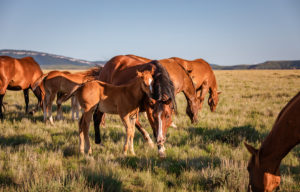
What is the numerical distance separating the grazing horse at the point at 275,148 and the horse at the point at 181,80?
4.17m

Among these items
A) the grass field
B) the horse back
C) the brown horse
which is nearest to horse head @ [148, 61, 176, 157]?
the brown horse

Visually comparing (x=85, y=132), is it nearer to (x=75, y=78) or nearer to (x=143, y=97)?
(x=143, y=97)

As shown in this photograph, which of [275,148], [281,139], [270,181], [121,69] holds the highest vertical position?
[121,69]

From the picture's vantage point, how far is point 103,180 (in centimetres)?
320

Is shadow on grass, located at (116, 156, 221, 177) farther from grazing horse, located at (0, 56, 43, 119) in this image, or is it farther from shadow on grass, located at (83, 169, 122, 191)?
grazing horse, located at (0, 56, 43, 119)

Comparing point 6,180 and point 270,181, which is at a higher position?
point 270,181

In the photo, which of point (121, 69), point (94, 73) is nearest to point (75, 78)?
point (94, 73)

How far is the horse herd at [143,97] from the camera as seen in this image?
2027 millimetres

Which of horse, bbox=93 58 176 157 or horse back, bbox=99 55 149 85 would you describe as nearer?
horse, bbox=93 58 176 157

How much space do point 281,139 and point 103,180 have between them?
2508 millimetres

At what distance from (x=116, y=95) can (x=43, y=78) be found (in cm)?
515

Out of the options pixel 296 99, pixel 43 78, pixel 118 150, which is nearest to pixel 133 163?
pixel 118 150

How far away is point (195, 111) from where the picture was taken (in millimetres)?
7395

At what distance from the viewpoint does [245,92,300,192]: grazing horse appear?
1.90m
